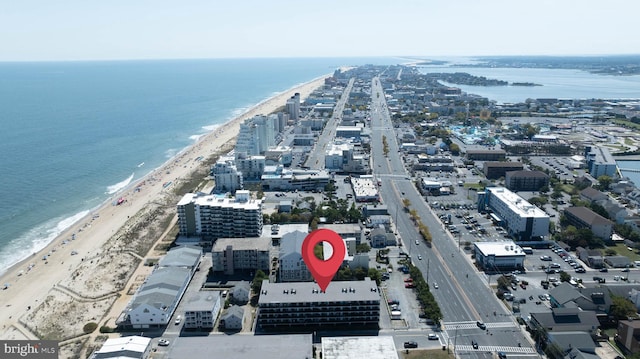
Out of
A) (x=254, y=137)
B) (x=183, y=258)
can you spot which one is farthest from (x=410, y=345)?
(x=254, y=137)

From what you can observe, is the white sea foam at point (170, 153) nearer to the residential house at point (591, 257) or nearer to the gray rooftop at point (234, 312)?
the gray rooftop at point (234, 312)

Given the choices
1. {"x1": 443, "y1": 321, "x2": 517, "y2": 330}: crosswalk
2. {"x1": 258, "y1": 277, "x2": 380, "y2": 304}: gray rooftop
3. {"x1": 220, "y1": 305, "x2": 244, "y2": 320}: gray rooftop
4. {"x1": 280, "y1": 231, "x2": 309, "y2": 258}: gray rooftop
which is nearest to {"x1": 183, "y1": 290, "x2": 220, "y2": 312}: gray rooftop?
{"x1": 220, "y1": 305, "x2": 244, "y2": 320}: gray rooftop

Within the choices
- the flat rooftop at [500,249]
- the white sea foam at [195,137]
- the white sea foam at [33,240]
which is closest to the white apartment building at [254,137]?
the white sea foam at [195,137]

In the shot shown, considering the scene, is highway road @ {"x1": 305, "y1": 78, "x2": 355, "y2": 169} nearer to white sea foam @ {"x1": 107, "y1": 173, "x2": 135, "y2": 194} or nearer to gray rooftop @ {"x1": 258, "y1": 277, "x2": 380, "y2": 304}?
white sea foam @ {"x1": 107, "y1": 173, "x2": 135, "y2": 194}

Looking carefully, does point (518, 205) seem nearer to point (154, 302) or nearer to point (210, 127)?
point (154, 302)

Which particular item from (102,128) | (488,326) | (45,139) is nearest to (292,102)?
(102,128)

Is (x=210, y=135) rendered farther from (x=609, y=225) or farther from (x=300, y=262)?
(x=609, y=225)
